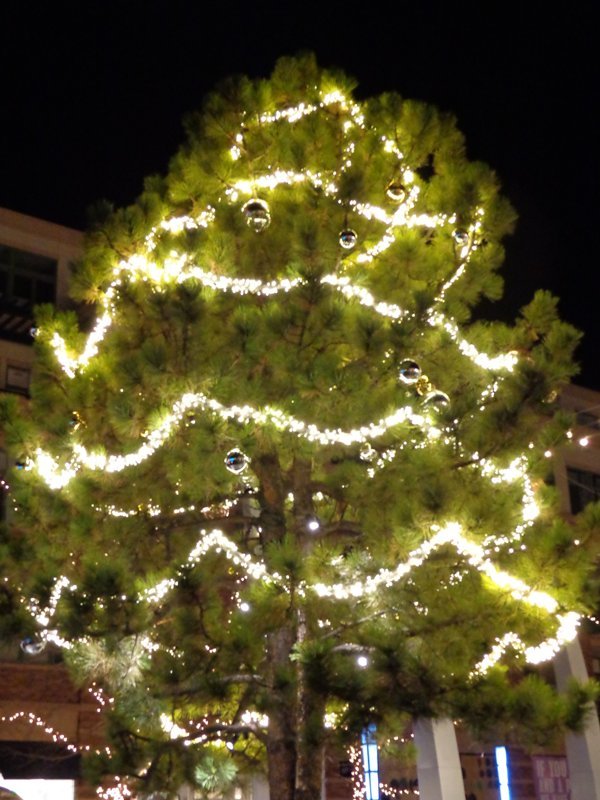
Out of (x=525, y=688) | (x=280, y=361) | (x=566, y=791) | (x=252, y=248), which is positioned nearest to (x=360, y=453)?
(x=280, y=361)

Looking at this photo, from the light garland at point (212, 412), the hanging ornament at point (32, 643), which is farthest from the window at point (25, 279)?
the hanging ornament at point (32, 643)

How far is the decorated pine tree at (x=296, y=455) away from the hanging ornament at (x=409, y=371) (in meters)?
0.05

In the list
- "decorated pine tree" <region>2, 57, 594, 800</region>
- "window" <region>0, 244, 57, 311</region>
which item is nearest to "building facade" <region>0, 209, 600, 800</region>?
"window" <region>0, 244, 57, 311</region>

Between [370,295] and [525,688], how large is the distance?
3.03 meters

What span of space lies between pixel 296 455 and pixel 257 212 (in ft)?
5.68

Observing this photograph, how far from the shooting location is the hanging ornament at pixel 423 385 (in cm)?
702

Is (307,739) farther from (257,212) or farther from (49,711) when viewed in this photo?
(49,711)

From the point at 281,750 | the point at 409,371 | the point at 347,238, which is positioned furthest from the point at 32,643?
the point at 347,238

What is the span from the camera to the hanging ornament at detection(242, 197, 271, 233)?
23.0 ft

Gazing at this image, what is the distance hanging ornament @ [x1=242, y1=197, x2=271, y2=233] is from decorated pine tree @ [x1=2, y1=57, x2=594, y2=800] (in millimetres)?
14

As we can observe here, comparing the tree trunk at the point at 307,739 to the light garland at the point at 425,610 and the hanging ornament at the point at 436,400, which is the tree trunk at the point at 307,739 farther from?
the hanging ornament at the point at 436,400

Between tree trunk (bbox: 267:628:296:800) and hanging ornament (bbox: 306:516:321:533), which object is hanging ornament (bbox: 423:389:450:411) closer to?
hanging ornament (bbox: 306:516:321:533)

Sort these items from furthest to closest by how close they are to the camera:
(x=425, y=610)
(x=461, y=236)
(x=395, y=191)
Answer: (x=395, y=191) < (x=461, y=236) < (x=425, y=610)

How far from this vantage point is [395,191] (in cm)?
755
